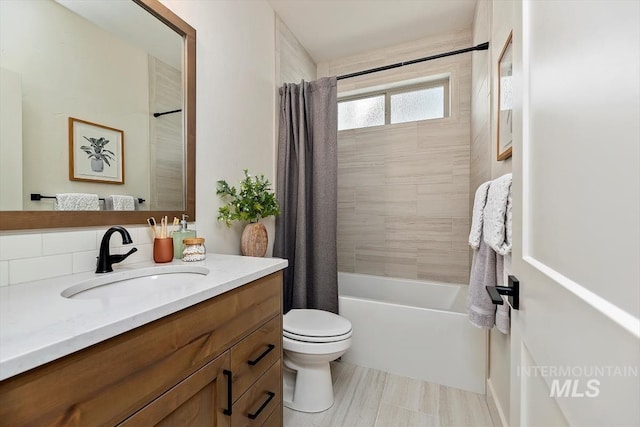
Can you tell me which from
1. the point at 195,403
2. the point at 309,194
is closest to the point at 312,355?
the point at 195,403

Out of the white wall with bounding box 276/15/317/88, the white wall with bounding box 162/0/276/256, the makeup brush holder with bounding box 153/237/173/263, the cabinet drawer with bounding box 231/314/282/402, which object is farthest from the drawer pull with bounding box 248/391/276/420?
the white wall with bounding box 276/15/317/88

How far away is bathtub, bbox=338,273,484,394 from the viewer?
170cm

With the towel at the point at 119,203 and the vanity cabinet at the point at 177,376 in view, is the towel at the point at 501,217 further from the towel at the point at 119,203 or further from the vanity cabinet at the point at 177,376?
the towel at the point at 119,203

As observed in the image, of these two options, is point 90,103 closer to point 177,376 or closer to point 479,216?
point 177,376

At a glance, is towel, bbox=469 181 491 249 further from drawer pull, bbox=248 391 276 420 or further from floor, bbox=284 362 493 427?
drawer pull, bbox=248 391 276 420

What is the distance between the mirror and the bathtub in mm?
1378

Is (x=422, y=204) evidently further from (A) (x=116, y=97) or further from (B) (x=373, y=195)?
(A) (x=116, y=97)

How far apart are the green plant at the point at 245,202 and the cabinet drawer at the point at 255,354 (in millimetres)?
675

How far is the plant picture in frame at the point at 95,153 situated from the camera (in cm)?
97

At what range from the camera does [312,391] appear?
1553mm

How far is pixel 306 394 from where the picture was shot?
1552 millimetres

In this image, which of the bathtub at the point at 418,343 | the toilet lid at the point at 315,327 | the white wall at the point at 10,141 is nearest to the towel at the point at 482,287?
the bathtub at the point at 418,343

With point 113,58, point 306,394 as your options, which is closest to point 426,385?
point 306,394

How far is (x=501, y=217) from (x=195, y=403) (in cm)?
130
